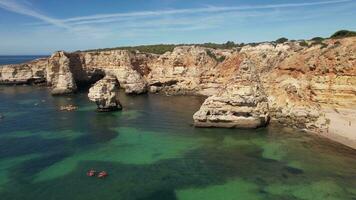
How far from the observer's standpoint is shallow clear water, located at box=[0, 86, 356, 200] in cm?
2980

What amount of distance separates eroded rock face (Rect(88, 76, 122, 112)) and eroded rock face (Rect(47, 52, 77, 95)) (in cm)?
2423

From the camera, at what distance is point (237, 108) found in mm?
48719

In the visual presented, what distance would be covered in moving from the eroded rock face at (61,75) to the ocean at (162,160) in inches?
955

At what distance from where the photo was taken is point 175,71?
8694cm

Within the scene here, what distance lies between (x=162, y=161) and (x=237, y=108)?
52.1ft

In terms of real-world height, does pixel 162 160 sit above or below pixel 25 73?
below

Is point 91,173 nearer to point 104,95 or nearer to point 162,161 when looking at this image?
point 162,161

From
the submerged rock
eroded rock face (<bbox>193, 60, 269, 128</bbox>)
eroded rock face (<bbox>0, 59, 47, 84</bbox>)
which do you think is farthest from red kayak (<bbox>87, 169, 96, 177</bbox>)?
eroded rock face (<bbox>0, 59, 47, 84</bbox>)

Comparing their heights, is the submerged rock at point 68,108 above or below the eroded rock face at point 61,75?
below

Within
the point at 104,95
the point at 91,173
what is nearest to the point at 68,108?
the point at 104,95

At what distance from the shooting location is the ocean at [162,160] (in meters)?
29.8

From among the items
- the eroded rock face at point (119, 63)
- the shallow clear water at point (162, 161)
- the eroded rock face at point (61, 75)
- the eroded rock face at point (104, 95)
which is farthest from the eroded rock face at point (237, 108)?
the eroded rock face at point (61, 75)

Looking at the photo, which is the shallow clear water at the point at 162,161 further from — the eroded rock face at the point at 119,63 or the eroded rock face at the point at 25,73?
the eroded rock face at the point at 25,73

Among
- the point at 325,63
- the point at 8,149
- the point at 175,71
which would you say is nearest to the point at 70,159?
the point at 8,149
